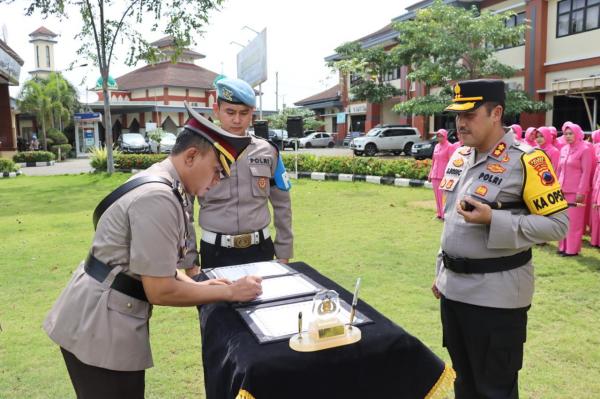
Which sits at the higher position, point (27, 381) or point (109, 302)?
point (109, 302)

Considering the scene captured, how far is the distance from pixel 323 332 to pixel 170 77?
4475cm

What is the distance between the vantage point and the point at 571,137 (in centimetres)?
659

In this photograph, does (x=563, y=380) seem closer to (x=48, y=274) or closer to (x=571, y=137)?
(x=571, y=137)

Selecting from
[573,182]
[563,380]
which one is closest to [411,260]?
[573,182]

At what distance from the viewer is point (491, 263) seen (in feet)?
7.66

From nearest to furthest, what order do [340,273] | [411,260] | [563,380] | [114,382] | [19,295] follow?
1. [114,382]
2. [563,380]
3. [19,295]
4. [340,273]
5. [411,260]

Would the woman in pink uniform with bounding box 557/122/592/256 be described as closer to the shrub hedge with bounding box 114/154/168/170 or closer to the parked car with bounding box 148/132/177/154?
the shrub hedge with bounding box 114/154/168/170

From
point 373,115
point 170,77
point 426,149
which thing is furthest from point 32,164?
point 373,115

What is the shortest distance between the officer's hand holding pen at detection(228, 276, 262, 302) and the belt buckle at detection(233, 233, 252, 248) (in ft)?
3.37

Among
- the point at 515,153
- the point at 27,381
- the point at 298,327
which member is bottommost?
the point at 27,381

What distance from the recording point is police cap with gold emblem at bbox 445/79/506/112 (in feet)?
7.66

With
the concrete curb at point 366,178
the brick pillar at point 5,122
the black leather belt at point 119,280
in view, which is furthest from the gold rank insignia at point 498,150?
the brick pillar at point 5,122

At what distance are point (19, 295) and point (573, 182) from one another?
22.1 ft

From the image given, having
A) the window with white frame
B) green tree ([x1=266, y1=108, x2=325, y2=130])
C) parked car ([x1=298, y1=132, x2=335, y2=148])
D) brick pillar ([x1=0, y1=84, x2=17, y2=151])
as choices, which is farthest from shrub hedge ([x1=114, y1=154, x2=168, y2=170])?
green tree ([x1=266, y1=108, x2=325, y2=130])
